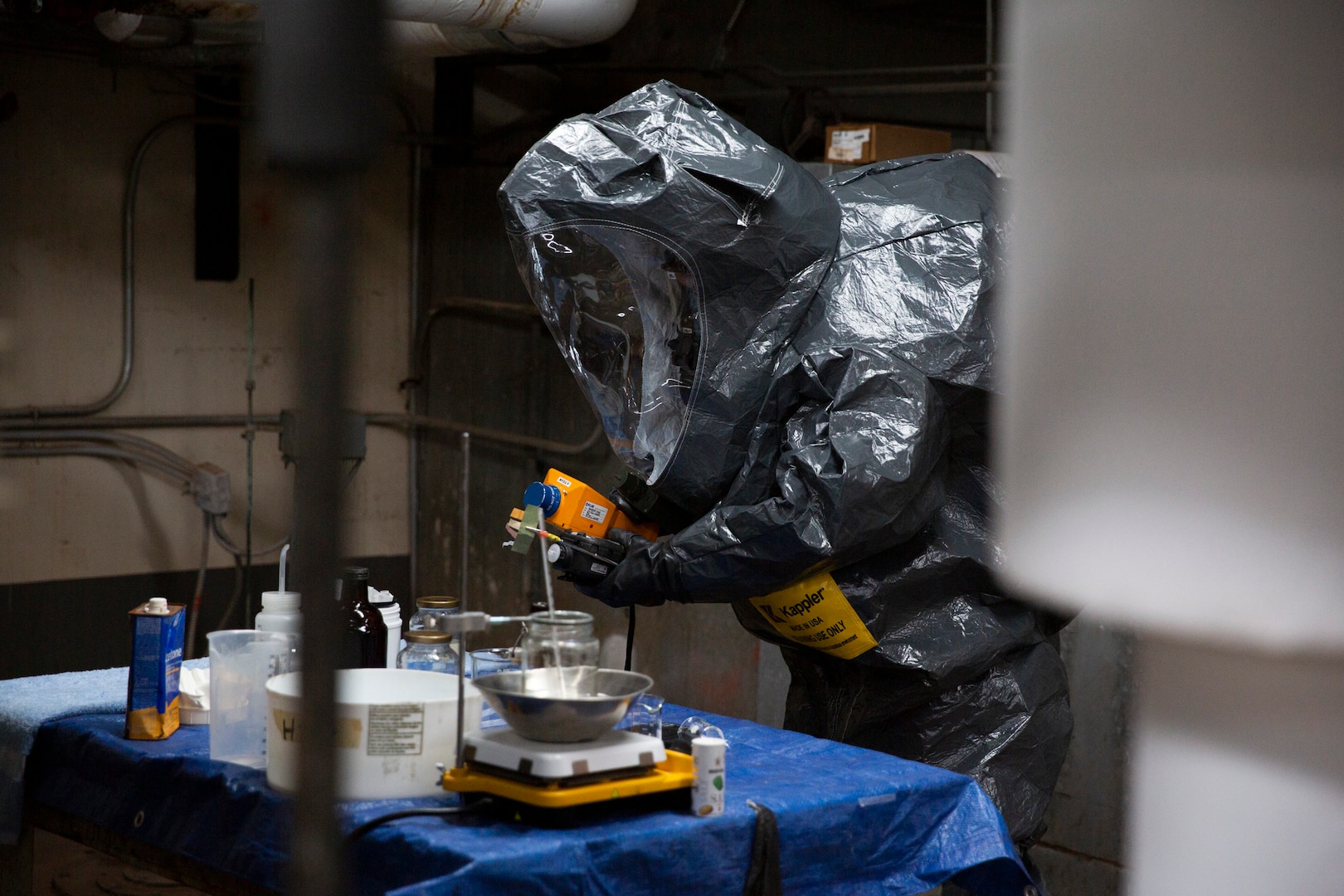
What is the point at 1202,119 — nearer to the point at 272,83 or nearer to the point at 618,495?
the point at 272,83

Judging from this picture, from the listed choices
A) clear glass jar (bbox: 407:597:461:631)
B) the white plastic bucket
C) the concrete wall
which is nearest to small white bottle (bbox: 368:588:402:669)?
clear glass jar (bbox: 407:597:461:631)

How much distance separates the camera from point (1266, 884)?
1.72ft

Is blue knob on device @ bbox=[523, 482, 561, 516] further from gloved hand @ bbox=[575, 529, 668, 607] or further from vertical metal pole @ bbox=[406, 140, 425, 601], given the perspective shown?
vertical metal pole @ bbox=[406, 140, 425, 601]

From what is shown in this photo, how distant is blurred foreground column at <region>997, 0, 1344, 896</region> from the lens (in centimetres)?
47

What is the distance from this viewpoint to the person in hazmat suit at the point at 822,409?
2164 mm

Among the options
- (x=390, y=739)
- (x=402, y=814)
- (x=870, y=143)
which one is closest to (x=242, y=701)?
(x=390, y=739)

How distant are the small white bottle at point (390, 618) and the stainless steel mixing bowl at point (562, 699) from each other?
552mm

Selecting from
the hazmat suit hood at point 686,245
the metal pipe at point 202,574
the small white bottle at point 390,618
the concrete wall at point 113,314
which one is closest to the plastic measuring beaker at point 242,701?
the small white bottle at point 390,618

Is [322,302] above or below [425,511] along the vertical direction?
above

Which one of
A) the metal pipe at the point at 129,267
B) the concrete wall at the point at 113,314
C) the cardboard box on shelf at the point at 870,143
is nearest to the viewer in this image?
the cardboard box on shelf at the point at 870,143

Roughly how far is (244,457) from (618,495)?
359cm

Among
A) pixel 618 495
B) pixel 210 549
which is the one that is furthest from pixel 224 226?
pixel 618 495

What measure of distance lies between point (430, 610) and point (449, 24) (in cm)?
233

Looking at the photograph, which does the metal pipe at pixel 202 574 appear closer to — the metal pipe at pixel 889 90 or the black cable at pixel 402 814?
the metal pipe at pixel 889 90
